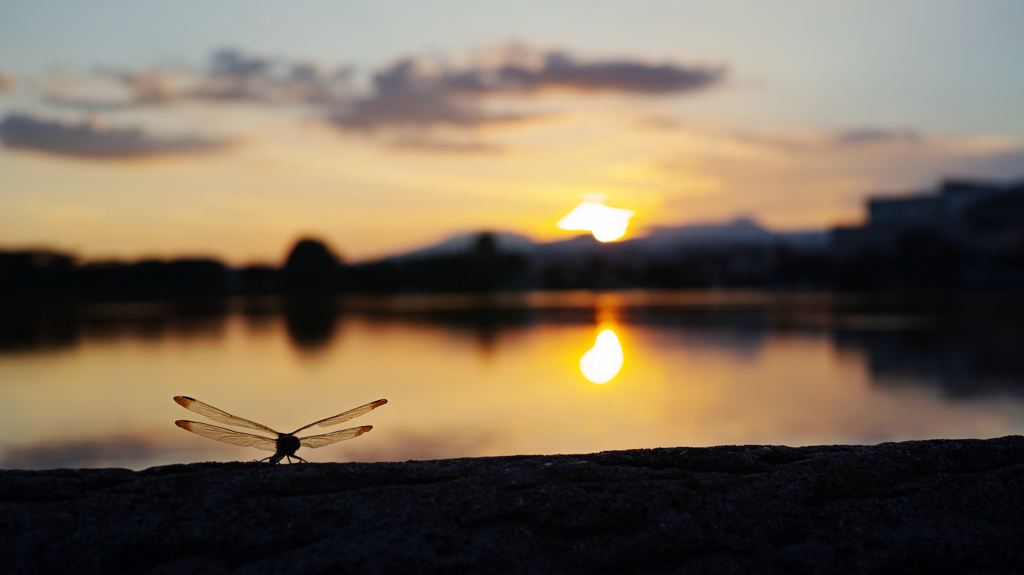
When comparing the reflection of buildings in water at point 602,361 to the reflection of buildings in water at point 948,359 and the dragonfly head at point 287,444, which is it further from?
the dragonfly head at point 287,444

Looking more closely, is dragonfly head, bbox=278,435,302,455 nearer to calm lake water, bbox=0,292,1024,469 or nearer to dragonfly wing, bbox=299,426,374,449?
dragonfly wing, bbox=299,426,374,449

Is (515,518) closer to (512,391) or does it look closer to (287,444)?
(287,444)

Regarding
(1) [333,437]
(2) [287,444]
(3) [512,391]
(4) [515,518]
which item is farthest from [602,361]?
(4) [515,518]

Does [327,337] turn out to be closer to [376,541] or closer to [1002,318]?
[376,541]

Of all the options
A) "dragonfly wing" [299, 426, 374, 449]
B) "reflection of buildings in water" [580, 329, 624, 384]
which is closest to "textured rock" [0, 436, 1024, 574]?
"dragonfly wing" [299, 426, 374, 449]

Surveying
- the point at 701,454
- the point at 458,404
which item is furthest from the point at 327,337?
the point at 701,454

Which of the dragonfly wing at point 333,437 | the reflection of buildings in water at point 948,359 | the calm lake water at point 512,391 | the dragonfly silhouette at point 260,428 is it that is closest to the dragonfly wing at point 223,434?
the dragonfly silhouette at point 260,428
